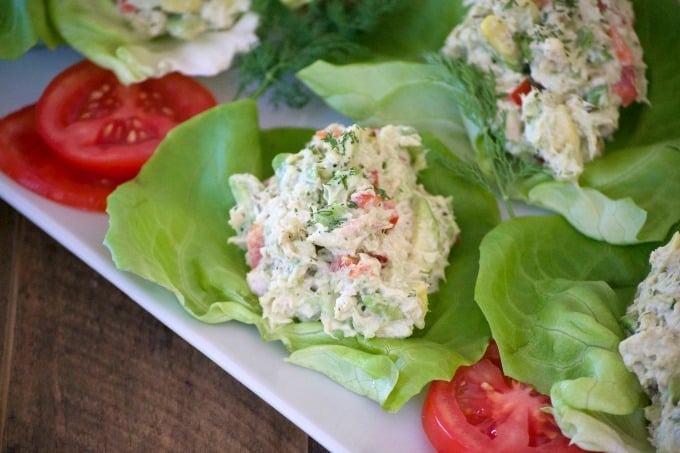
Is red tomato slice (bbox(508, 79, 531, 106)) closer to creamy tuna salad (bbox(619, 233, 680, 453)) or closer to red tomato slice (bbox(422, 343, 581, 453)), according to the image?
creamy tuna salad (bbox(619, 233, 680, 453))

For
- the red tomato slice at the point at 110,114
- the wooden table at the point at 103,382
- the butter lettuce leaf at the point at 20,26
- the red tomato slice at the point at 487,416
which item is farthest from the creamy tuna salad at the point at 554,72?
the butter lettuce leaf at the point at 20,26

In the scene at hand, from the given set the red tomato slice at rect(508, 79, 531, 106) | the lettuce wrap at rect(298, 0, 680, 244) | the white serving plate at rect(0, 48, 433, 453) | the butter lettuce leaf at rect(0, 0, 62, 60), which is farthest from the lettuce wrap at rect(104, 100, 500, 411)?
the butter lettuce leaf at rect(0, 0, 62, 60)

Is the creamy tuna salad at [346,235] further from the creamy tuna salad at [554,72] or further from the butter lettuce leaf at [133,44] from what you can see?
the butter lettuce leaf at [133,44]

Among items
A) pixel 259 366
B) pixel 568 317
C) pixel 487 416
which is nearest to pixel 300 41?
pixel 259 366

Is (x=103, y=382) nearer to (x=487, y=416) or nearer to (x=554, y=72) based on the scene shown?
(x=487, y=416)

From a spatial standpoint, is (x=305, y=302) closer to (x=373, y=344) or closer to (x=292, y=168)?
(x=373, y=344)

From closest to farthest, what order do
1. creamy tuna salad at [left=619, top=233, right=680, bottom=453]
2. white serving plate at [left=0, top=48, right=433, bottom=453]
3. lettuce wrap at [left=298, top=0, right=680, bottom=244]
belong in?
creamy tuna salad at [left=619, top=233, right=680, bottom=453] → white serving plate at [left=0, top=48, right=433, bottom=453] → lettuce wrap at [left=298, top=0, right=680, bottom=244]

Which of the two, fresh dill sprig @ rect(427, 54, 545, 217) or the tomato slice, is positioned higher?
fresh dill sprig @ rect(427, 54, 545, 217)
